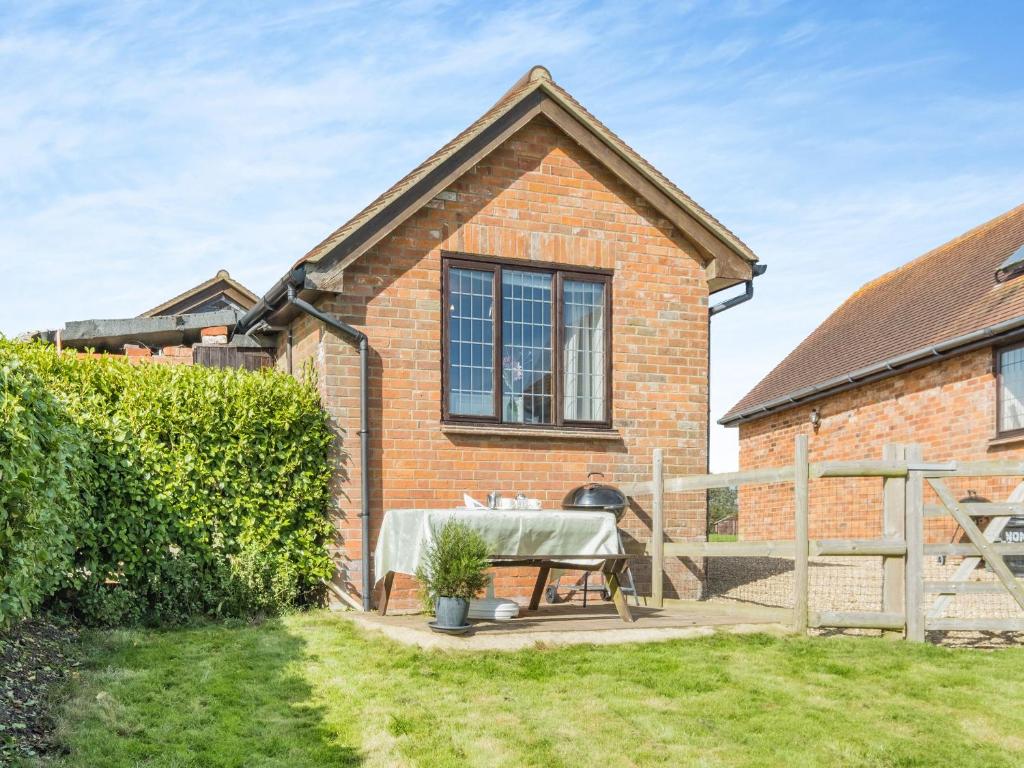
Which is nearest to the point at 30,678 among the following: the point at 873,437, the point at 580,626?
the point at 580,626

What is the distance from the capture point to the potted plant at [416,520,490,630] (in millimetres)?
8133

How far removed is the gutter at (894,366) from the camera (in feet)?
47.5

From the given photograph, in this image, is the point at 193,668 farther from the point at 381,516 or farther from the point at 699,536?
the point at 699,536

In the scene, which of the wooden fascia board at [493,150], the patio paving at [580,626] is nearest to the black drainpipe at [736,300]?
the wooden fascia board at [493,150]

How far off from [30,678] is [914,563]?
23.3ft

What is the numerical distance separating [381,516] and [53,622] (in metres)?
3.33

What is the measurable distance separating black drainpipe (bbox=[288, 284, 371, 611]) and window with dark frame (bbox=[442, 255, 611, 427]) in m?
0.98

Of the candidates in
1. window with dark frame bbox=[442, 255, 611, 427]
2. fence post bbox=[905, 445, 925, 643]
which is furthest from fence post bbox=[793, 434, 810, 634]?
window with dark frame bbox=[442, 255, 611, 427]

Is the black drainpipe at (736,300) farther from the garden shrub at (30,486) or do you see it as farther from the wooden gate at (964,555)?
the garden shrub at (30,486)

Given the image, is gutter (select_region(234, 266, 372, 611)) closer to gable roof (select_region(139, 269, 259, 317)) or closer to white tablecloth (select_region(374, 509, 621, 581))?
white tablecloth (select_region(374, 509, 621, 581))

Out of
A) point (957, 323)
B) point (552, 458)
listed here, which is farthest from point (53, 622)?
point (957, 323)

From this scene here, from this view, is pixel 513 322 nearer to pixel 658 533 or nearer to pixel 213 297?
pixel 658 533

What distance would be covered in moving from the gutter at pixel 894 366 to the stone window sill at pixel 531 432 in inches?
260

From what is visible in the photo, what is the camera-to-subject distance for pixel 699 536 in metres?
11.9
